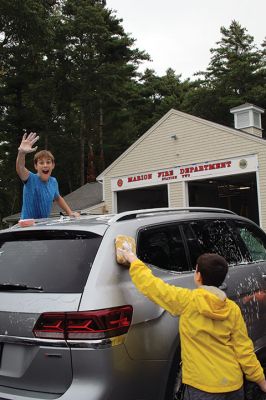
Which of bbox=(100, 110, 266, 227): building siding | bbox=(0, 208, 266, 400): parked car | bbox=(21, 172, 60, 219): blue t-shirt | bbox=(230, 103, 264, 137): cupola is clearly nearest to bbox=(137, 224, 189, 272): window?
bbox=(0, 208, 266, 400): parked car

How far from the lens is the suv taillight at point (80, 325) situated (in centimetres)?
258

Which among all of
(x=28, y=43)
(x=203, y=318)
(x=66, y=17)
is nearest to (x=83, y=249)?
(x=203, y=318)

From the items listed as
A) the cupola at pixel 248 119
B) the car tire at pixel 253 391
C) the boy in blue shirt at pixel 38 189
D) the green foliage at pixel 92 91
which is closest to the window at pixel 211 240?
the car tire at pixel 253 391

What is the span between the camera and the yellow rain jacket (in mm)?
2672

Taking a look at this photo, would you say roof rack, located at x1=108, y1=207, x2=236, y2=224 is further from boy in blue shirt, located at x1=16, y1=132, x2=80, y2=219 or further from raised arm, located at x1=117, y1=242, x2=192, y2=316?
boy in blue shirt, located at x1=16, y1=132, x2=80, y2=219

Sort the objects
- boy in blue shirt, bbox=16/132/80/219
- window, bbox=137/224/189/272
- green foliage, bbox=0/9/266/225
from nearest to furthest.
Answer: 1. window, bbox=137/224/189/272
2. boy in blue shirt, bbox=16/132/80/219
3. green foliage, bbox=0/9/266/225

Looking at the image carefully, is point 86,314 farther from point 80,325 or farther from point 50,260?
point 50,260

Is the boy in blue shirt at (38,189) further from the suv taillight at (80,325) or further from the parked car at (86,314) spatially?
the suv taillight at (80,325)

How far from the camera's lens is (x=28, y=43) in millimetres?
29234

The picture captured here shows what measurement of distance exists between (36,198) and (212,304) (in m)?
2.13

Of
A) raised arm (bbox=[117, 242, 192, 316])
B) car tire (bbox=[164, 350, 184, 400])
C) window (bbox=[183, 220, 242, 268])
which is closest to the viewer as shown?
raised arm (bbox=[117, 242, 192, 316])

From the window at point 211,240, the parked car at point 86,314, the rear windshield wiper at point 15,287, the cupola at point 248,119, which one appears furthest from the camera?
the cupola at point 248,119

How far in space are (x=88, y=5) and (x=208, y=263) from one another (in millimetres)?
39660

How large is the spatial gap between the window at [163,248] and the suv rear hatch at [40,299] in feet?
1.17
